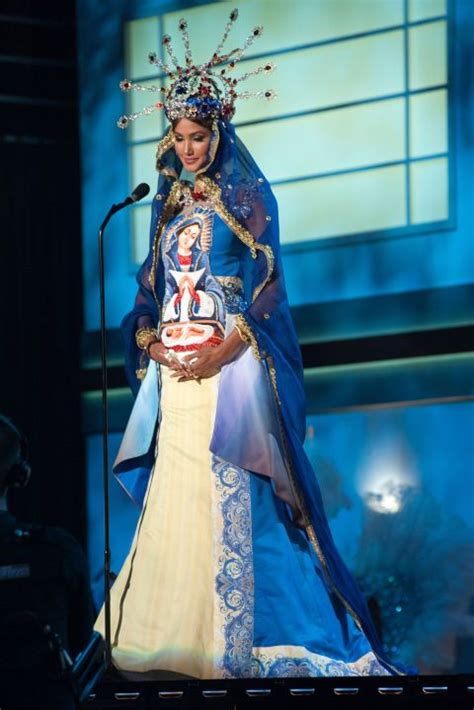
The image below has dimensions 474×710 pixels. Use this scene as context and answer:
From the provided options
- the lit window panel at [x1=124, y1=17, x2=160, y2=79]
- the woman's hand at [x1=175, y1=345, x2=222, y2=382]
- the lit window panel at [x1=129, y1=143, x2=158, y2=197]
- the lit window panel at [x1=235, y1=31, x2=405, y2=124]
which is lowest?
the woman's hand at [x1=175, y1=345, x2=222, y2=382]

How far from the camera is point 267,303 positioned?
5.23m

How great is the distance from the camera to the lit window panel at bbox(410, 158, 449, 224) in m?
6.01

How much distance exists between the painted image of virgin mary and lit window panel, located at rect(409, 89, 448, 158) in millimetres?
1113

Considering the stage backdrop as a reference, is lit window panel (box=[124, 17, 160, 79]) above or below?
A: above

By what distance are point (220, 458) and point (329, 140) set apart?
160cm

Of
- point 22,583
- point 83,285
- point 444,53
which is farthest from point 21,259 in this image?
point 22,583

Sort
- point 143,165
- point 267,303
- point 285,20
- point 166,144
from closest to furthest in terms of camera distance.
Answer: point 267,303 < point 166,144 < point 285,20 < point 143,165

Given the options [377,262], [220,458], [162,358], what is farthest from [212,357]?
[377,262]

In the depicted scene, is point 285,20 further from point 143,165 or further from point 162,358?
point 162,358

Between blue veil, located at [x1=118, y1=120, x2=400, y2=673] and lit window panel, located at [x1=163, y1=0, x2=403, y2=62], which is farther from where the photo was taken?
lit window panel, located at [x1=163, y1=0, x2=403, y2=62]

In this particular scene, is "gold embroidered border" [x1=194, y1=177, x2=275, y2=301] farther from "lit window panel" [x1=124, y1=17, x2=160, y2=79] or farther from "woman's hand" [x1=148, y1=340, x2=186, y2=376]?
"lit window panel" [x1=124, y1=17, x2=160, y2=79]

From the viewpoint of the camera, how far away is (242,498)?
16.8ft

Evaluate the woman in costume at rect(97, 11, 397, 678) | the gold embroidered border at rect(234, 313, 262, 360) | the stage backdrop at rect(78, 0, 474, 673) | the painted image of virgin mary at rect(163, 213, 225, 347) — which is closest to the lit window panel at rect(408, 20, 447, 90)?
the stage backdrop at rect(78, 0, 474, 673)

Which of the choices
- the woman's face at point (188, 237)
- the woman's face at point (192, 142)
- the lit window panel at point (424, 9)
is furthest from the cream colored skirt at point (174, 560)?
the lit window panel at point (424, 9)
